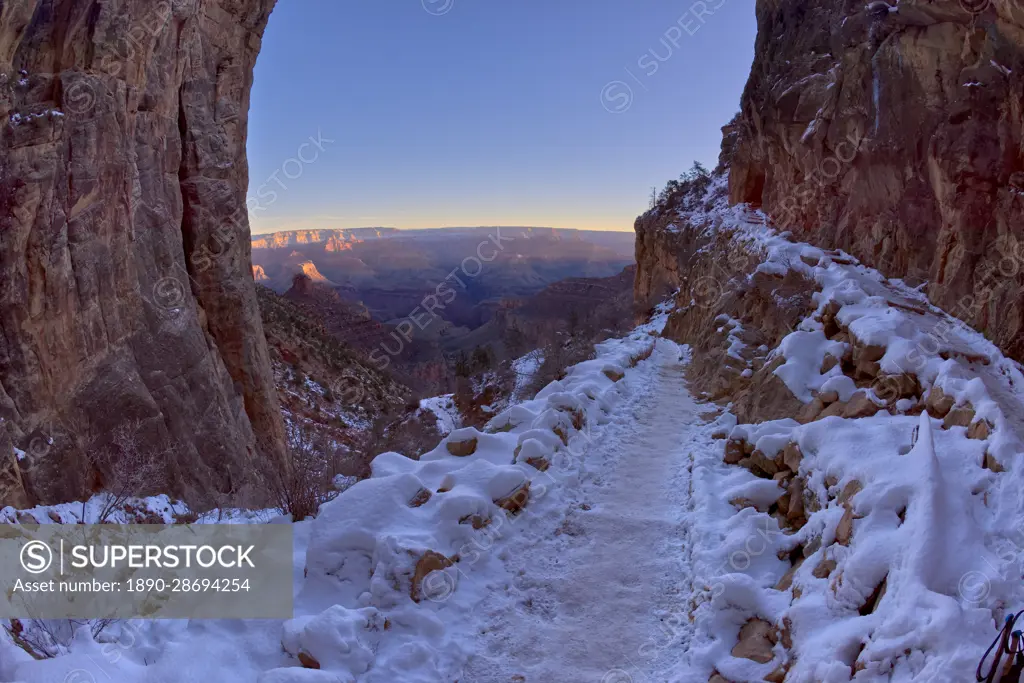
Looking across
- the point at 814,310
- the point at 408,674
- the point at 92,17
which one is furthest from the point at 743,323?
the point at 92,17

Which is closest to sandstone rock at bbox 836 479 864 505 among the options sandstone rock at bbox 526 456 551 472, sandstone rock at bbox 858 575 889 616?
sandstone rock at bbox 858 575 889 616

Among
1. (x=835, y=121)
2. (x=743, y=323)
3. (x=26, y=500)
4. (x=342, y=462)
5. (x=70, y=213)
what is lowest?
(x=26, y=500)

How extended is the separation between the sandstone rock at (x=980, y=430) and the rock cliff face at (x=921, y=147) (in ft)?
12.6

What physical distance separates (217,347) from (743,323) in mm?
15229

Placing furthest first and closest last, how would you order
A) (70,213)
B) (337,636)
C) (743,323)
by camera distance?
1. (743,323)
2. (70,213)
3. (337,636)

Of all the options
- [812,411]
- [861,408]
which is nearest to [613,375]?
[812,411]

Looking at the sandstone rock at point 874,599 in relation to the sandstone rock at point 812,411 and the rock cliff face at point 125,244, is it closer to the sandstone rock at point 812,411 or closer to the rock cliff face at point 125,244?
the sandstone rock at point 812,411

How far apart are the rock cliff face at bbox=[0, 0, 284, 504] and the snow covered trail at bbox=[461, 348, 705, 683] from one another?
7.98m

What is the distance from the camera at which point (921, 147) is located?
484 inches

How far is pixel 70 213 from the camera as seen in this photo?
1226 cm

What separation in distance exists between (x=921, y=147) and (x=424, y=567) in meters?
12.8

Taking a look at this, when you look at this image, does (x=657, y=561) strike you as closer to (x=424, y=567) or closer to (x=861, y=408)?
(x=424, y=567)

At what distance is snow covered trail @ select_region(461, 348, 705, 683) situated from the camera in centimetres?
491

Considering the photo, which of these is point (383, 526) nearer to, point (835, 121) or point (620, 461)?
point (620, 461)
